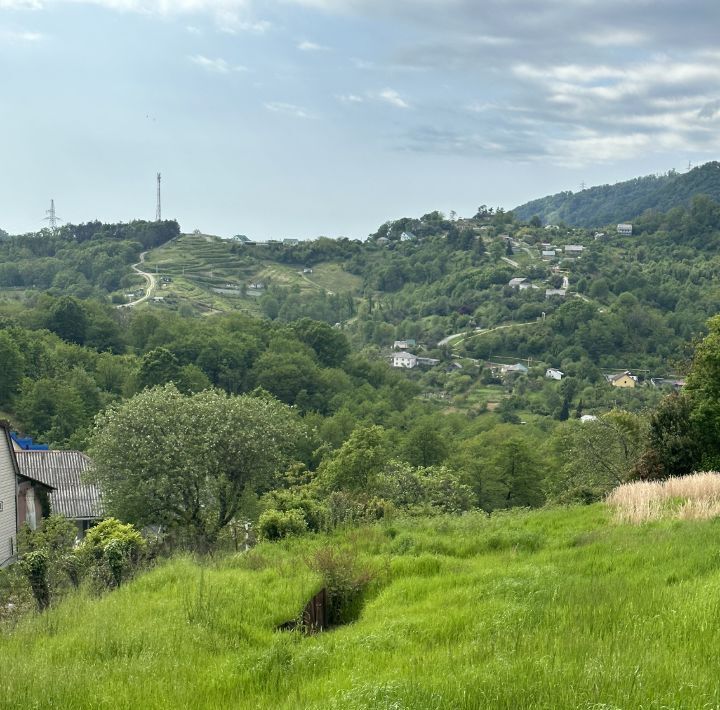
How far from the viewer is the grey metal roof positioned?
89.1 ft

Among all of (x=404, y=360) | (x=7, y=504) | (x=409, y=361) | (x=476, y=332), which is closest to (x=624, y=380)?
(x=409, y=361)

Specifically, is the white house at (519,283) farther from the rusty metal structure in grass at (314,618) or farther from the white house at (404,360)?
the rusty metal structure in grass at (314,618)

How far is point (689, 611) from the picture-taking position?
265 inches

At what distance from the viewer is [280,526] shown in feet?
48.9

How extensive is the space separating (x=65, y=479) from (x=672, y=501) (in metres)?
23.7

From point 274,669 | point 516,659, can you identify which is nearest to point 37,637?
point 274,669

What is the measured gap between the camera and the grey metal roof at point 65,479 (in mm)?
27172

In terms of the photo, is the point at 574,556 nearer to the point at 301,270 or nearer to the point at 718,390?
the point at 718,390


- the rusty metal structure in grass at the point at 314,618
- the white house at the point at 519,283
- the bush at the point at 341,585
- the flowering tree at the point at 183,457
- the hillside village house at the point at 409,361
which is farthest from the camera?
the white house at the point at 519,283

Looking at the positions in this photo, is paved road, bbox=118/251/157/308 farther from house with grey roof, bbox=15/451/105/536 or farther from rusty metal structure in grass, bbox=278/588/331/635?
rusty metal structure in grass, bbox=278/588/331/635

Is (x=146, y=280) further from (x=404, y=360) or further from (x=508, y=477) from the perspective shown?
(x=508, y=477)

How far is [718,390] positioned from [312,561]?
14.5 metres

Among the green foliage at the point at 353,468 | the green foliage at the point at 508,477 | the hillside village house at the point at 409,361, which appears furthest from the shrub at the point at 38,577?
the hillside village house at the point at 409,361

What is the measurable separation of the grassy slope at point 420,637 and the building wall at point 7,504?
44.4 feet
